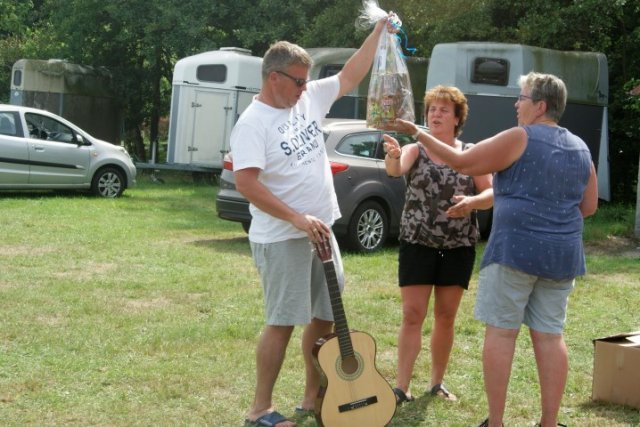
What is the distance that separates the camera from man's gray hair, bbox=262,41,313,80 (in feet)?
14.4

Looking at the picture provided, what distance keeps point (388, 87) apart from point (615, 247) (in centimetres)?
827

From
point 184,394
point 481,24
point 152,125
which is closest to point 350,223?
point 184,394

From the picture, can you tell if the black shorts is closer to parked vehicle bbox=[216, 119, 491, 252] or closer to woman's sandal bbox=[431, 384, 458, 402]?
woman's sandal bbox=[431, 384, 458, 402]

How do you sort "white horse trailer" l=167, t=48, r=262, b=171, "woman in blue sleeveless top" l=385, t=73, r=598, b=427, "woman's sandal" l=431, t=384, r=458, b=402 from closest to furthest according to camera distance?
1. "woman in blue sleeveless top" l=385, t=73, r=598, b=427
2. "woman's sandal" l=431, t=384, r=458, b=402
3. "white horse trailer" l=167, t=48, r=262, b=171

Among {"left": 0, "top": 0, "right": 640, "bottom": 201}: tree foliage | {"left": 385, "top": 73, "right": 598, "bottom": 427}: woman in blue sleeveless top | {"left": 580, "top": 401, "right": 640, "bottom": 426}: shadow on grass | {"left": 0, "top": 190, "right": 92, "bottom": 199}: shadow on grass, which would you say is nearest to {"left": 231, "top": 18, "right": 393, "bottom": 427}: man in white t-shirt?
{"left": 385, "top": 73, "right": 598, "bottom": 427}: woman in blue sleeveless top

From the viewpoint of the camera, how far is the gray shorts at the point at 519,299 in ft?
14.3

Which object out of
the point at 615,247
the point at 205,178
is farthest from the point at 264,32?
the point at 615,247

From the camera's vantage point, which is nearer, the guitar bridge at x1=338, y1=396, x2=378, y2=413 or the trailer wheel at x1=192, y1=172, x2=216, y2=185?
the guitar bridge at x1=338, y1=396, x2=378, y2=413

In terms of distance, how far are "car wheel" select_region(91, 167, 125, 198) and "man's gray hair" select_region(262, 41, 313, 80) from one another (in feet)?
40.5

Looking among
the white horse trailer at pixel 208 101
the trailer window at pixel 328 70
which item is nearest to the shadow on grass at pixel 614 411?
the trailer window at pixel 328 70

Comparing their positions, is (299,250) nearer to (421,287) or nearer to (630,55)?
(421,287)

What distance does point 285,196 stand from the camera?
451 centimetres

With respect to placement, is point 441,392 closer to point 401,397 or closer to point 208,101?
point 401,397

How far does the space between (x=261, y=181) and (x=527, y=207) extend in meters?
1.23
